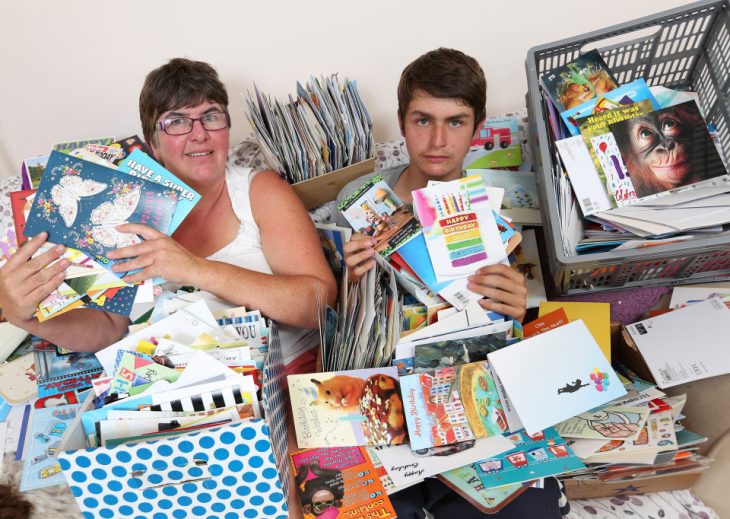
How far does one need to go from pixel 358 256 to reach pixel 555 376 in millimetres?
598

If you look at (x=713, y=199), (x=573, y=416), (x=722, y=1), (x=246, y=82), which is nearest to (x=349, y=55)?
(x=246, y=82)

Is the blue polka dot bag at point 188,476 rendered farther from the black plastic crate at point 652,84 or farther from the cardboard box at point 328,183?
the cardboard box at point 328,183

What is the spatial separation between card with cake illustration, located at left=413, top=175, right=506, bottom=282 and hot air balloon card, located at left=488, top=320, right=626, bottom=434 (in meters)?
0.26

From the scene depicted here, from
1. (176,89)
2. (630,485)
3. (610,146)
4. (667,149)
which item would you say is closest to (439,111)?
(610,146)

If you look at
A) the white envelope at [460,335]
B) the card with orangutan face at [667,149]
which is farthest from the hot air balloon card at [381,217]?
the card with orangutan face at [667,149]

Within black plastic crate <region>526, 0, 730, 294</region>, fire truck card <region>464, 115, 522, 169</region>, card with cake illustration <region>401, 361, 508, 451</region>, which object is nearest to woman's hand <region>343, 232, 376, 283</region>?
card with cake illustration <region>401, 361, 508, 451</region>

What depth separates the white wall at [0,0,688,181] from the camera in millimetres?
2059

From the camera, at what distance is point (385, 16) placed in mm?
2070

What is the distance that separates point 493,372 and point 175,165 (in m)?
1.08

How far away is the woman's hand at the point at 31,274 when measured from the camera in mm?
1285

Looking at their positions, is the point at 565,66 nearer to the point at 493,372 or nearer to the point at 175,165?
the point at 493,372

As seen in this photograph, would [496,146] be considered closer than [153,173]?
No

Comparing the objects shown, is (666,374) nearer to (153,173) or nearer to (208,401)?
(208,401)

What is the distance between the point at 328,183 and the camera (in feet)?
6.46
